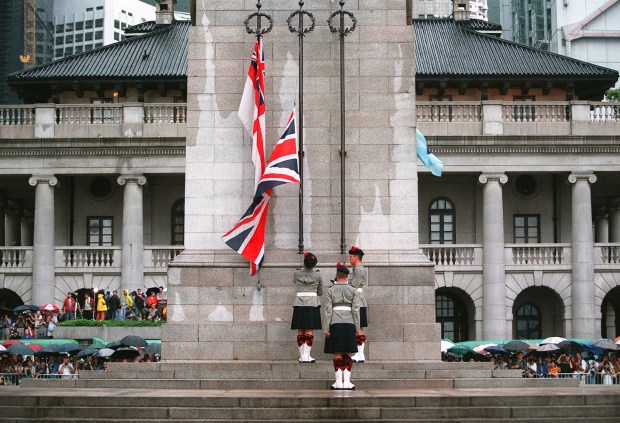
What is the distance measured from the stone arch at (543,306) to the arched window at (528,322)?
127 millimetres

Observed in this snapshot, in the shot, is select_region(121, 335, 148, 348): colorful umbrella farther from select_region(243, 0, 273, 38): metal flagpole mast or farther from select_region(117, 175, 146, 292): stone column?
select_region(117, 175, 146, 292): stone column

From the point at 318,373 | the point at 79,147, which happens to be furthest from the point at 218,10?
the point at 79,147

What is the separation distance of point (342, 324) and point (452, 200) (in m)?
46.5

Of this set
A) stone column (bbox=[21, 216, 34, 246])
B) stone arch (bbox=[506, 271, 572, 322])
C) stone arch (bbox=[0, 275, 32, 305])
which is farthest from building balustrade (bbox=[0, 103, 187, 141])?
stone arch (bbox=[506, 271, 572, 322])

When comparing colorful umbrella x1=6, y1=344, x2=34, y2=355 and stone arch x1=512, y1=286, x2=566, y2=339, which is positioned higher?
stone arch x1=512, y1=286, x2=566, y2=339

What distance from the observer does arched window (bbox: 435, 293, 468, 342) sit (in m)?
69.9

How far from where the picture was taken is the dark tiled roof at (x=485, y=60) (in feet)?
240

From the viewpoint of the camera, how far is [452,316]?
70.6m

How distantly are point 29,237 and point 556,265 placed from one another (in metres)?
31.2

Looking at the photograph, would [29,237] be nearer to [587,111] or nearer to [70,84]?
[70,84]

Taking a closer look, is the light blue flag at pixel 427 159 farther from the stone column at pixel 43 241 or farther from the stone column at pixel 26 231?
the stone column at pixel 26 231

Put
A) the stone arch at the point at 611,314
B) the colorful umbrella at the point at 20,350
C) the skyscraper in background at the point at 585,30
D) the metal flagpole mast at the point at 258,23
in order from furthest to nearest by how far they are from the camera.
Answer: the skyscraper in background at the point at 585,30 < the stone arch at the point at 611,314 < the colorful umbrella at the point at 20,350 < the metal flagpole mast at the point at 258,23

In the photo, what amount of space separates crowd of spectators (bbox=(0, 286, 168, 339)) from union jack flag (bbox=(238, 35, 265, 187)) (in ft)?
88.4

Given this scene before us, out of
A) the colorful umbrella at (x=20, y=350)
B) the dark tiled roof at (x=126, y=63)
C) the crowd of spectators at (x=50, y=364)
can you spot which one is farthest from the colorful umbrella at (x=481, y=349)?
the dark tiled roof at (x=126, y=63)
